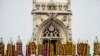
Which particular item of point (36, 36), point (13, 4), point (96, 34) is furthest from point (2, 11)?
point (96, 34)

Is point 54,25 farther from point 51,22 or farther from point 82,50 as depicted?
point 82,50

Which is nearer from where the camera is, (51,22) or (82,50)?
(82,50)

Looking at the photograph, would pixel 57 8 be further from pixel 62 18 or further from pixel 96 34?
pixel 96 34

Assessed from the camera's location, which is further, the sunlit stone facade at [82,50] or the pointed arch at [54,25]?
the pointed arch at [54,25]

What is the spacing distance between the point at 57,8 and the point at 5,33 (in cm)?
208

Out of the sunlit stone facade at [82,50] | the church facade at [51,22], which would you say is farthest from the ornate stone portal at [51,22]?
the sunlit stone facade at [82,50]

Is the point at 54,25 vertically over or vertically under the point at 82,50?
over

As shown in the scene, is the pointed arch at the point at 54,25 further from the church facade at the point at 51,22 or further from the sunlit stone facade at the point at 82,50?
the sunlit stone facade at the point at 82,50

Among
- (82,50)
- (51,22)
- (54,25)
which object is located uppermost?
(51,22)

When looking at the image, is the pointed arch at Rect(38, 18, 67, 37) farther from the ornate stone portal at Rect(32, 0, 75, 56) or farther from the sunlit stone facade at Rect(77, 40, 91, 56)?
the sunlit stone facade at Rect(77, 40, 91, 56)

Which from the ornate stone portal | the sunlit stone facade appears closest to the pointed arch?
the ornate stone portal

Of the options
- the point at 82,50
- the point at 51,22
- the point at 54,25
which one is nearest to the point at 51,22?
the point at 51,22

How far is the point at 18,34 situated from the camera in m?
16.8

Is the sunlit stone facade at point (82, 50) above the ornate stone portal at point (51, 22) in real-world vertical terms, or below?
below
